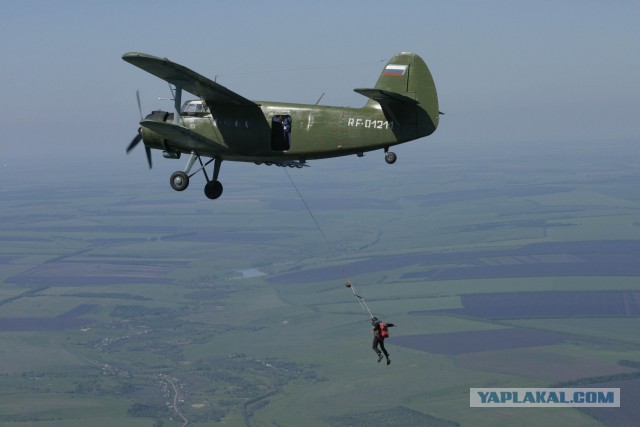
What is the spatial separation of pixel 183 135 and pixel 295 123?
4897mm

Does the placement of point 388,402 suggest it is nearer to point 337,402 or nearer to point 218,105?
point 337,402

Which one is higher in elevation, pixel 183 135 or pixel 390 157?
pixel 183 135

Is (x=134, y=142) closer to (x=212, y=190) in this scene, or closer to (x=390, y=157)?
(x=212, y=190)

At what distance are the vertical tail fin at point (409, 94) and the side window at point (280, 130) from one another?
143 inches

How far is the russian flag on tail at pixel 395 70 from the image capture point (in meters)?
38.3

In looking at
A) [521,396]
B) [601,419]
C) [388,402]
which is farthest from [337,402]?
[601,419]

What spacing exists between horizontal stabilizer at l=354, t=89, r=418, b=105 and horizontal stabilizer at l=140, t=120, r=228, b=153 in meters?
6.97

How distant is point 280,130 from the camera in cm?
3809

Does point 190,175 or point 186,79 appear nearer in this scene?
point 186,79

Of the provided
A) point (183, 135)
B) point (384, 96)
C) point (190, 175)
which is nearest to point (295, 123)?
point (384, 96)

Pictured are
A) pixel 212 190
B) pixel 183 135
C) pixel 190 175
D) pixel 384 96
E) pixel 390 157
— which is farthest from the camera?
pixel 212 190

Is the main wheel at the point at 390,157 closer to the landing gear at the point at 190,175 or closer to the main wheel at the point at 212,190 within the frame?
the landing gear at the point at 190,175

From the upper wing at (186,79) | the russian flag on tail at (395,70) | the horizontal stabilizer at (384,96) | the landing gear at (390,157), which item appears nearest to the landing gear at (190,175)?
the upper wing at (186,79)

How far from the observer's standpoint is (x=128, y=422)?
199375 millimetres
